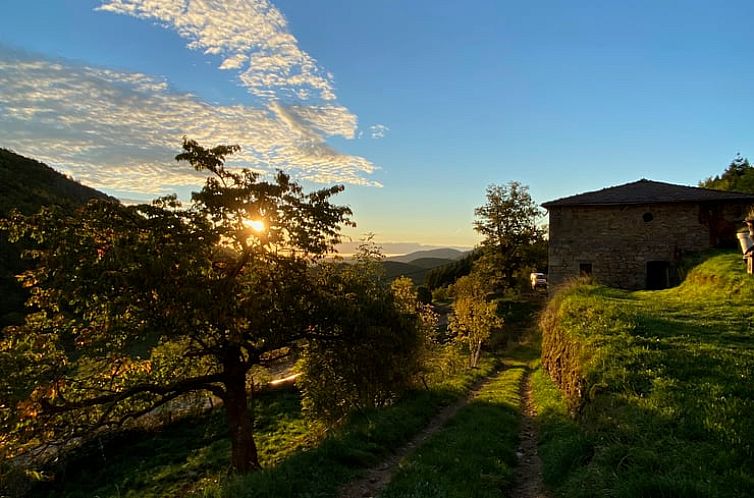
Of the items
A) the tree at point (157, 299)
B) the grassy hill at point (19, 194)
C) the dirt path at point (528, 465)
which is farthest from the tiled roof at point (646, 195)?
the grassy hill at point (19, 194)

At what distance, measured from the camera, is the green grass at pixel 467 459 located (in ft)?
24.3

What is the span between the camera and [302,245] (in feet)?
43.2

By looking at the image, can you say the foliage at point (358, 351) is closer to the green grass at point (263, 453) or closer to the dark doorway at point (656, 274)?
the green grass at point (263, 453)

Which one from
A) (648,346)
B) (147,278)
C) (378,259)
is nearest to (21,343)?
(147,278)

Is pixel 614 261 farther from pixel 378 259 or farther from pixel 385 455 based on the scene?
pixel 385 455

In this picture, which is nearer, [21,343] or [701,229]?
[21,343]

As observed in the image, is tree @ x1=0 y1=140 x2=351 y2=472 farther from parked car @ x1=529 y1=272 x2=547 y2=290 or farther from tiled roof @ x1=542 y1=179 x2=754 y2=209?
parked car @ x1=529 y1=272 x2=547 y2=290

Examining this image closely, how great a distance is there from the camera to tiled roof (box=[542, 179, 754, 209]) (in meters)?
25.5

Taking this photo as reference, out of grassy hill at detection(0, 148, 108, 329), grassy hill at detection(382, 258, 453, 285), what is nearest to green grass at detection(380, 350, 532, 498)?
grassy hill at detection(382, 258, 453, 285)

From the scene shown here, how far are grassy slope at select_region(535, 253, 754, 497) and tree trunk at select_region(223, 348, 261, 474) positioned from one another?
8.35 meters

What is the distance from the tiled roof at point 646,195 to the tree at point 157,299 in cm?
2041

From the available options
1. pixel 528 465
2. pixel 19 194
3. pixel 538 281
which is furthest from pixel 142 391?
pixel 19 194

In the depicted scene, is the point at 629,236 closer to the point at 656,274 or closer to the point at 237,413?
the point at 656,274

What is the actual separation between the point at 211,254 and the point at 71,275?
3.13m
